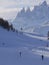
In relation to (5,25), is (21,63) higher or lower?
higher

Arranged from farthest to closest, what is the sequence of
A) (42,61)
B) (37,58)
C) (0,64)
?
(37,58) → (42,61) → (0,64)

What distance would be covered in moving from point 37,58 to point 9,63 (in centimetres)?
824

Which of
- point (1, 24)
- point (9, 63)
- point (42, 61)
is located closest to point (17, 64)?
point (9, 63)

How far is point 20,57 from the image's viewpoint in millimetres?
40969

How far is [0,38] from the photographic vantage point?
64938 millimetres

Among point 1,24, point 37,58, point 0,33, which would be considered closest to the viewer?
point 37,58

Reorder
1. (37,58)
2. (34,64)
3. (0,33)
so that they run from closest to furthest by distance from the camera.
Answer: (34,64), (37,58), (0,33)

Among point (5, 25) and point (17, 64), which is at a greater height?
point (17, 64)

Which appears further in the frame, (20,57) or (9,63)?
(20,57)

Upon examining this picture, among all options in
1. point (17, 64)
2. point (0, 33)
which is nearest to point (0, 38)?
point (0, 33)

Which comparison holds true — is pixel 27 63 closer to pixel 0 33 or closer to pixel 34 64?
pixel 34 64

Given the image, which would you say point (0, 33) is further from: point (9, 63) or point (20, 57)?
point (9, 63)

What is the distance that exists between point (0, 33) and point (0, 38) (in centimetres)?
696

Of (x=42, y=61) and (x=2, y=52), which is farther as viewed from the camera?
(x=2, y=52)
